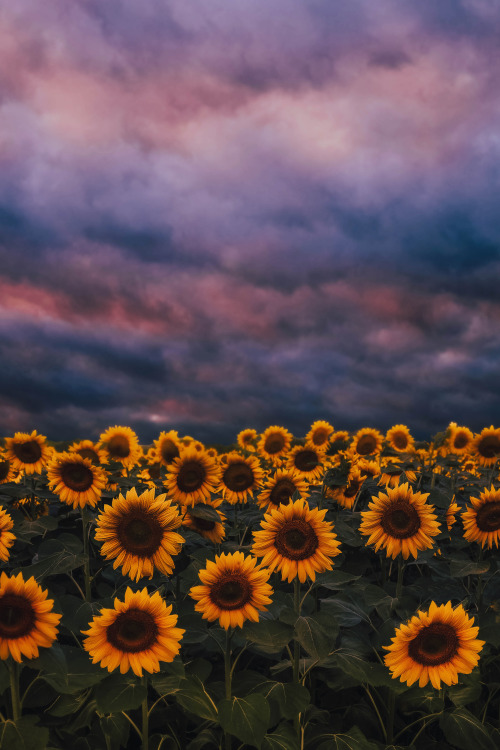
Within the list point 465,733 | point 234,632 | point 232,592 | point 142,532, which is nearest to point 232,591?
point 232,592

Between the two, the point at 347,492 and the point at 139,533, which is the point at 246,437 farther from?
the point at 139,533

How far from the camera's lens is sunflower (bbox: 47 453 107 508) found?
18.8 ft

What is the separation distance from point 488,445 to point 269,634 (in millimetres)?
8339

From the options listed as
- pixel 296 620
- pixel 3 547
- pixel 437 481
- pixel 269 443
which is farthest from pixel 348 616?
pixel 269 443

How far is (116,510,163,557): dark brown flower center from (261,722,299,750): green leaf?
148 cm

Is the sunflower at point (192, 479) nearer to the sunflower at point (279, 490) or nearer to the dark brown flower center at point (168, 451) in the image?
the sunflower at point (279, 490)

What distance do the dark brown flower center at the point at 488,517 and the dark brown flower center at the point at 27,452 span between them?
5.34 metres

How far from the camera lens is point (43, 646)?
12.2 feet

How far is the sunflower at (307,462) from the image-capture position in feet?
27.0

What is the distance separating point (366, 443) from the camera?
10734 mm

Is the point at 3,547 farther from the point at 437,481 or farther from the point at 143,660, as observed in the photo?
the point at 437,481

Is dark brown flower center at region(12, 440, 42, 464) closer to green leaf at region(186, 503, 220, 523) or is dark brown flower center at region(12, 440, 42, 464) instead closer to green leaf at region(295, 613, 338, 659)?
green leaf at region(186, 503, 220, 523)

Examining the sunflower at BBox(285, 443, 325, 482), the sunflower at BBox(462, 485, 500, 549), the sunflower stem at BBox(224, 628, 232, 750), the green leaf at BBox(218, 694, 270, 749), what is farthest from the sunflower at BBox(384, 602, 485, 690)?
the sunflower at BBox(285, 443, 325, 482)

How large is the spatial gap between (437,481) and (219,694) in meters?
5.23
